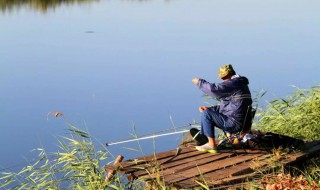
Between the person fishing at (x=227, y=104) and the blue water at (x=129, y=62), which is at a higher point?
the person fishing at (x=227, y=104)

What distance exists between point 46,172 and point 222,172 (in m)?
1.81

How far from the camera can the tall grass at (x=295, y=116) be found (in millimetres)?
8062

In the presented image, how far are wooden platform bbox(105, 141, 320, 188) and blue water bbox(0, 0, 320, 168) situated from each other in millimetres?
1288

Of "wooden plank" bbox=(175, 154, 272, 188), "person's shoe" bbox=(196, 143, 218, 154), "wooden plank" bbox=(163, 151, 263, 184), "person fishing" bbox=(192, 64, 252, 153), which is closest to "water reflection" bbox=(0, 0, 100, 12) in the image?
"person fishing" bbox=(192, 64, 252, 153)

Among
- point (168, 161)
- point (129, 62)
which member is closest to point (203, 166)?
point (168, 161)

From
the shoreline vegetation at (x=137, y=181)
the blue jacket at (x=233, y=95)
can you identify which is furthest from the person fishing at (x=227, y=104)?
the shoreline vegetation at (x=137, y=181)

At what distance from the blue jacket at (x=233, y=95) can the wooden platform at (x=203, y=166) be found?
0.37m

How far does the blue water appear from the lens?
39.1 feet

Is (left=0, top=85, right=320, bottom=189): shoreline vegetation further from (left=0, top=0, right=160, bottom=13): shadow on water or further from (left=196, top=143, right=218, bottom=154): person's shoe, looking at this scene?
(left=0, top=0, right=160, bottom=13): shadow on water

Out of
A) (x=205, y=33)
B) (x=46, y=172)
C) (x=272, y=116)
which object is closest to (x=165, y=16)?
(x=205, y=33)

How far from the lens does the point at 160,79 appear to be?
1498 centimetres

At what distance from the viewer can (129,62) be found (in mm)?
16984

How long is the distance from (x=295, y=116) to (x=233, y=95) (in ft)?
5.39

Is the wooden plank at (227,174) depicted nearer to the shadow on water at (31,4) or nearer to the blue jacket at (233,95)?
the blue jacket at (233,95)
